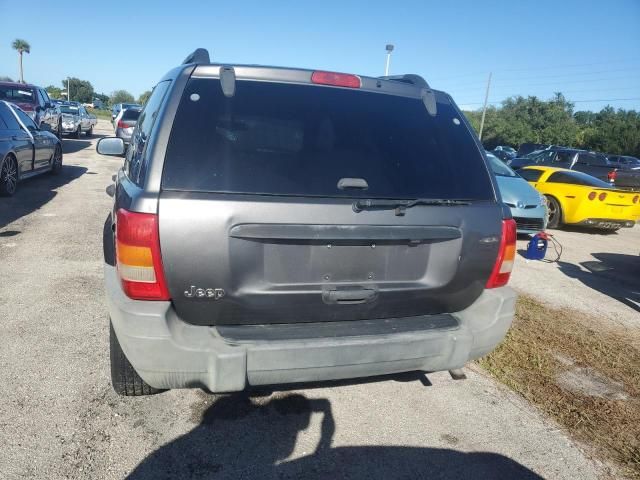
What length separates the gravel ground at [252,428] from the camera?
2271mm

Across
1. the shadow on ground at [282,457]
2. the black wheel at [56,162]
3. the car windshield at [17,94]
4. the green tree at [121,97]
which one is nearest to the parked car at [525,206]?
the shadow on ground at [282,457]

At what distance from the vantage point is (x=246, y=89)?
2332 mm

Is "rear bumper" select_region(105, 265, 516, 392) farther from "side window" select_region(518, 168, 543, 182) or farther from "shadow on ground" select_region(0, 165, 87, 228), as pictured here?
"side window" select_region(518, 168, 543, 182)

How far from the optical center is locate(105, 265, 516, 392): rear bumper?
2018 mm

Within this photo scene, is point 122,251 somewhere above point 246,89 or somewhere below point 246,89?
below

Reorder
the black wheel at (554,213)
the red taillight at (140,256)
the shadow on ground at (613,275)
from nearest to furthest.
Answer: the red taillight at (140,256), the shadow on ground at (613,275), the black wheel at (554,213)

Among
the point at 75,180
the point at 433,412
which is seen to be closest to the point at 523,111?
the point at 75,180

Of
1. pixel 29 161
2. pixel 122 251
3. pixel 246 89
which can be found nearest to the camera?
pixel 122 251

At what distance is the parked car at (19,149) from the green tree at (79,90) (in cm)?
10866

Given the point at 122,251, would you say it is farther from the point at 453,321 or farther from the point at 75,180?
the point at 75,180

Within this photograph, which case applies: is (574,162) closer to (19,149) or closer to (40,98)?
(19,149)

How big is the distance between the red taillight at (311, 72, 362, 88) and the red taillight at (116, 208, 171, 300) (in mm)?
1193

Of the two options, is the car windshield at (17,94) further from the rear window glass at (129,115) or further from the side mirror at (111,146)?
the side mirror at (111,146)

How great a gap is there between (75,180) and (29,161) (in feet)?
6.71
